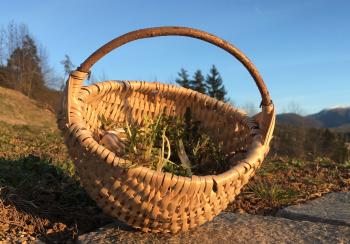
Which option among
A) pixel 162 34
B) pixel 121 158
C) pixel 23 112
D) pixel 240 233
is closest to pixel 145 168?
pixel 121 158

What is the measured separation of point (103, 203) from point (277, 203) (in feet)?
5.34

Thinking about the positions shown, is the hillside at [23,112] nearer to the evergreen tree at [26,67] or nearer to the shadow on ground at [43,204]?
the evergreen tree at [26,67]

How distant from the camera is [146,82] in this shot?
2.75m

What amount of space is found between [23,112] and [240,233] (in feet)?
70.1

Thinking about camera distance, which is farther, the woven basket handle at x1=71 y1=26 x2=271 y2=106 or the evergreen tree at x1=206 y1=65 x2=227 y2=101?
the evergreen tree at x1=206 y1=65 x2=227 y2=101

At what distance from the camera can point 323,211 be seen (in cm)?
289

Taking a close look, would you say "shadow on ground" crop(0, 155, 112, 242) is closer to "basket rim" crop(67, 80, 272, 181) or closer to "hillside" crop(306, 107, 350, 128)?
"basket rim" crop(67, 80, 272, 181)

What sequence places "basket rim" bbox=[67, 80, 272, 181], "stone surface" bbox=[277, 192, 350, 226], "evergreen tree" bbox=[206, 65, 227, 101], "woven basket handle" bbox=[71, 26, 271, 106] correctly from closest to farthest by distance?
"basket rim" bbox=[67, 80, 272, 181], "woven basket handle" bbox=[71, 26, 271, 106], "stone surface" bbox=[277, 192, 350, 226], "evergreen tree" bbox=[206, 65, 227, 101]

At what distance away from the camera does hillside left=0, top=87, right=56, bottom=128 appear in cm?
2016

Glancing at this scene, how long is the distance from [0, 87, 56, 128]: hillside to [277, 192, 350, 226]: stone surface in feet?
55.9

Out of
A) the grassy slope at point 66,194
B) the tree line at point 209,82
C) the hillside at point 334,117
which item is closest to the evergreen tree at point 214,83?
the tree line at point 209,82

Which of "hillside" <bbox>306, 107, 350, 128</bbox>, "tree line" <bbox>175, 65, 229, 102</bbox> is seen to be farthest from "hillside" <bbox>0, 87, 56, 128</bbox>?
"hillside" <bbox>306, 107, 350, 128</bbox>

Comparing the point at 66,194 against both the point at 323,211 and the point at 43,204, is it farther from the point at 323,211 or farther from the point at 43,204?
the point at 323,211

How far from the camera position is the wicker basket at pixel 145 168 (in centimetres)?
182
